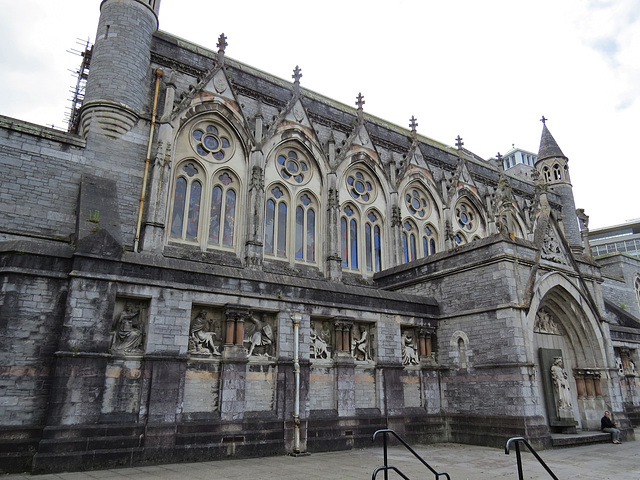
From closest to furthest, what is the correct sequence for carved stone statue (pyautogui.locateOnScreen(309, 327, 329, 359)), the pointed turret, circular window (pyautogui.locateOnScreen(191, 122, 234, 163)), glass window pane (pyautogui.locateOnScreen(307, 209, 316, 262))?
carved stone statue (pyautogui.locateOnScreen(309, 327, 329, 359)) → circular window (pyautogui.locateOnScreen(191, 122, 234, 163)) → glass window pane (pyautogui.locateOnScreen(307, 209, 316, 262)) → the pointed turret

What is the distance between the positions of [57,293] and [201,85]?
11.2 metres

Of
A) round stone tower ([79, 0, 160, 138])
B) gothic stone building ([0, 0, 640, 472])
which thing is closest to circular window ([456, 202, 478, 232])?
gothic stone building ([0, 0, 640, 472])

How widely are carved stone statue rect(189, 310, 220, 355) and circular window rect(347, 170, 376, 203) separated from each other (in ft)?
40.1

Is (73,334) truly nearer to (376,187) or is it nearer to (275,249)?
(275,249)

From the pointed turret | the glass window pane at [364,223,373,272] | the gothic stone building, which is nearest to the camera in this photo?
the gothic stone building

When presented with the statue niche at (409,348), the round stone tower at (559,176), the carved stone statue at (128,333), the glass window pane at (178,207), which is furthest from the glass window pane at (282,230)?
the round stone tower at (559,176)

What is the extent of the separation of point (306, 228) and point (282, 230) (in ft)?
4.12

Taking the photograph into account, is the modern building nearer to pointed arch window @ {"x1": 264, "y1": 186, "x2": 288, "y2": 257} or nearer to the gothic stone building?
the gothic stone building

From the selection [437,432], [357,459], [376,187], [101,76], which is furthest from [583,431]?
[101,76]

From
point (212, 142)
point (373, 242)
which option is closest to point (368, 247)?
point (373, 242)

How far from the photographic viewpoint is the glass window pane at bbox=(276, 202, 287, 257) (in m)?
20.2

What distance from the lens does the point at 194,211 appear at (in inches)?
723

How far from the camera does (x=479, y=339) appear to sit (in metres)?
15.8

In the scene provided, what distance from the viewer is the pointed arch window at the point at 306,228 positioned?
20766 mm
